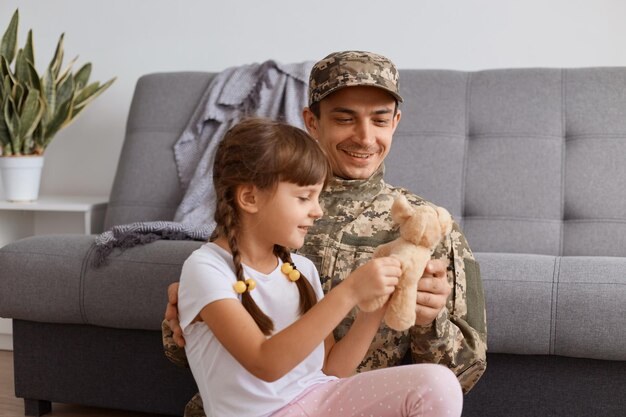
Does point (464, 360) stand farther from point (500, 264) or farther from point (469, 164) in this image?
point (469, 164)

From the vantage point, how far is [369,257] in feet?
5.52

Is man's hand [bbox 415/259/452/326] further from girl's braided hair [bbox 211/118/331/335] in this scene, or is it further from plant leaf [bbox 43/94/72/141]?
plant leaf [bbox 43/94/72/141]

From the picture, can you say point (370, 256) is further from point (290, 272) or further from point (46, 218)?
point (46, 218)

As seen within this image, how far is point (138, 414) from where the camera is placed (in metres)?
2.50

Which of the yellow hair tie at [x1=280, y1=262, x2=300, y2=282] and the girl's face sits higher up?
the girl's face

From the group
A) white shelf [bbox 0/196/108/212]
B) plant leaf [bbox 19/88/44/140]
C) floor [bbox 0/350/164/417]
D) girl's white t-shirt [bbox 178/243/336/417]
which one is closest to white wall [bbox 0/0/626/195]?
white shelf [bbox 0/196/108/212]

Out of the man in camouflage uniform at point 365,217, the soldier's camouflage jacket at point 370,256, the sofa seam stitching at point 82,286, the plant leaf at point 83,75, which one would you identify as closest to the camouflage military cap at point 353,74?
the man in camouflage uniform at point 365,217

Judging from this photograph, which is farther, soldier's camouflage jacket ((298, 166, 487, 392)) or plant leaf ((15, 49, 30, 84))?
plant leaf ((15, 49, 30, 84))

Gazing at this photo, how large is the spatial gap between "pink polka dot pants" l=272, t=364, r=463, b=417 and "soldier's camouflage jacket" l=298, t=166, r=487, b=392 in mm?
265

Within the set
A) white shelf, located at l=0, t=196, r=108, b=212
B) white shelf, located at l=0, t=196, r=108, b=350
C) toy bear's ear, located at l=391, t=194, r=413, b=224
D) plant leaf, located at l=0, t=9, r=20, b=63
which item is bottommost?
white shelf, located at l=0, t=196, r=108, b=350

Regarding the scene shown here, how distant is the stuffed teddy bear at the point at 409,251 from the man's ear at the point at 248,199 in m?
0.22

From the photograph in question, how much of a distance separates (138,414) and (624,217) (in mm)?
1496

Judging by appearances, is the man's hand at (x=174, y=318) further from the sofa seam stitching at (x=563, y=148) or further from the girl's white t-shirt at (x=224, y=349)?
the sofa seam stitching at (x=563, y=148)

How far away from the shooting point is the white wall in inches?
121
